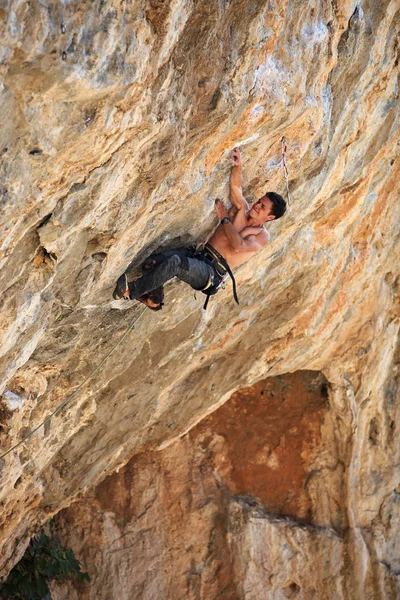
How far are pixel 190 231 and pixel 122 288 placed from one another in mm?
755

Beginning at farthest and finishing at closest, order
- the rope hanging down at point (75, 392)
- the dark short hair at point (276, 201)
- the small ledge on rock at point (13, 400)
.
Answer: the rope hanging down at point (75, 392) < the small ledge on rock at point (13, 400) < the dark short hair at point (276, 201)

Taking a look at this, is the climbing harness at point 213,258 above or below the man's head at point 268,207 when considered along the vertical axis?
below

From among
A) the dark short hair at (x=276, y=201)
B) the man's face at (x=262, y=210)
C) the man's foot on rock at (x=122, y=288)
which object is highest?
the dark short hair at (x=276, y=201)

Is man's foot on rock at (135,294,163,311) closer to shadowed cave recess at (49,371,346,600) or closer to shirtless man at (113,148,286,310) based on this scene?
shirtless man at (113,148,286,310)

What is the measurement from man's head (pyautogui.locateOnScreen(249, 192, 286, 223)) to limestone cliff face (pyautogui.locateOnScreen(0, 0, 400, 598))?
275mm

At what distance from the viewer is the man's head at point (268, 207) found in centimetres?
605

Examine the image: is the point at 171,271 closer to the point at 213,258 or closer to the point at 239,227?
the point at 213,258

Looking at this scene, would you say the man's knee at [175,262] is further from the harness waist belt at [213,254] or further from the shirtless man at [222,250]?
the harness waist belt at [213,254]

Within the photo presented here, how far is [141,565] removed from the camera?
9.62 m

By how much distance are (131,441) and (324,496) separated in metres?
2.59

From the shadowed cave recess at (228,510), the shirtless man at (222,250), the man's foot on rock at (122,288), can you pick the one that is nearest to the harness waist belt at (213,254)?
the shirtless man at (222,250)

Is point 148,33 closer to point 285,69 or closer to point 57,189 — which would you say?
point 57,189

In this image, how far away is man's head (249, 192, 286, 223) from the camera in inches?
238

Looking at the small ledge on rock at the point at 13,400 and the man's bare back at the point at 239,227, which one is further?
the small ledge on rock at the point at 13,400
